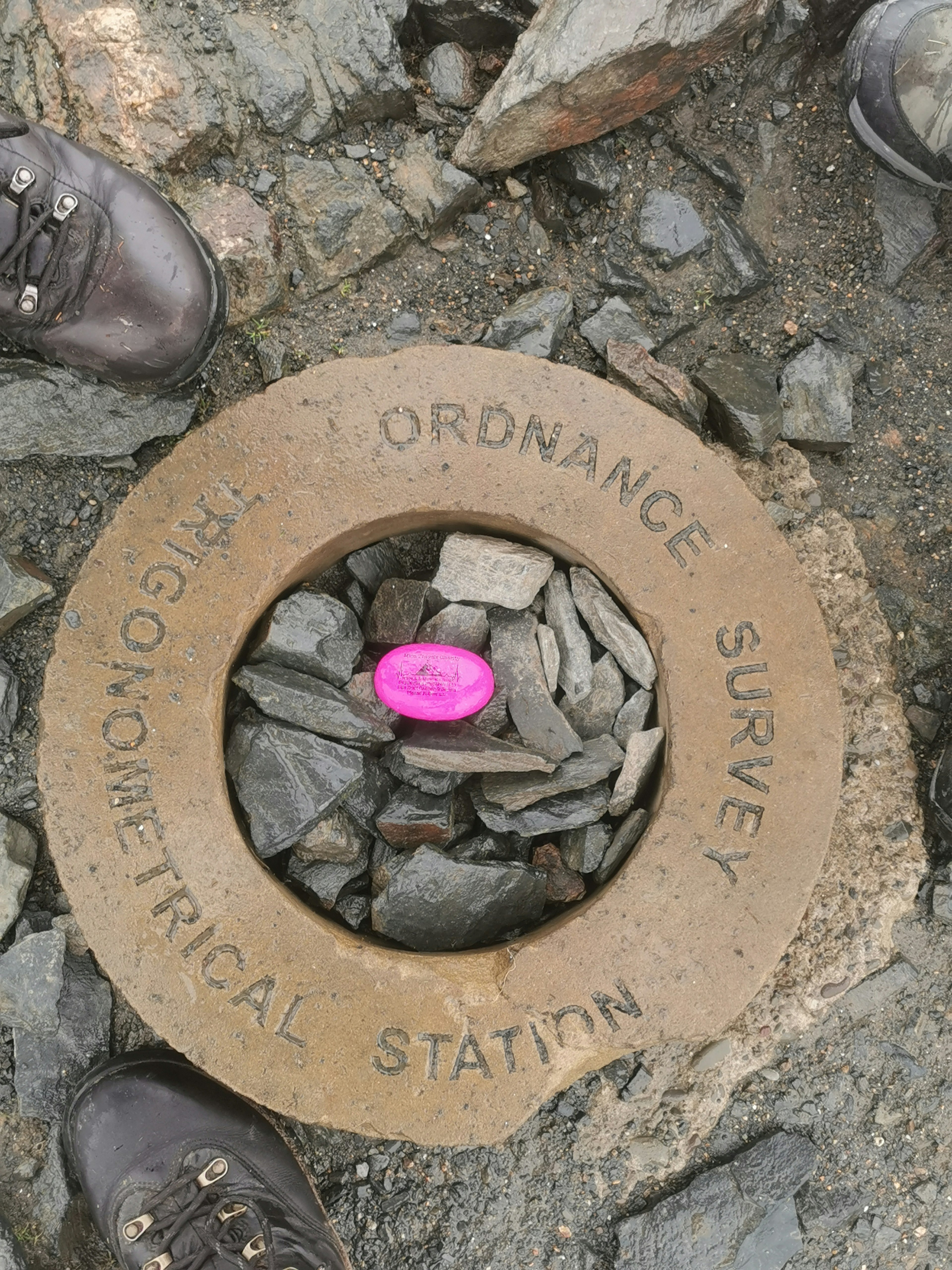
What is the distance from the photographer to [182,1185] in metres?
2.09

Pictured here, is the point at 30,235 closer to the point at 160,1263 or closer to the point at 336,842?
the point at 336,842

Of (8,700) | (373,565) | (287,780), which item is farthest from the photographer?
(8,700)

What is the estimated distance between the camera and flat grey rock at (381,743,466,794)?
1968 mm

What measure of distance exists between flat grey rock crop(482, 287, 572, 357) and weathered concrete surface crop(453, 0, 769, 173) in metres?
0.34

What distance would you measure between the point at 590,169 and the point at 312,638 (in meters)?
1.33

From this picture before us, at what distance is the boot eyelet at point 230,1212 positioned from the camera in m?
2.09

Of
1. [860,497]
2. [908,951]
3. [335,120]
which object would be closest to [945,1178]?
[908,951]

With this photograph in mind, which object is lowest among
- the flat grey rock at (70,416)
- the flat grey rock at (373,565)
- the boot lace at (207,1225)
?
the boot lace at (207,1225)

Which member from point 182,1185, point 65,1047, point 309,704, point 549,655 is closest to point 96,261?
point 309,704

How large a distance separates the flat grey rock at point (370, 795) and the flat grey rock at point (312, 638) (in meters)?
0.19

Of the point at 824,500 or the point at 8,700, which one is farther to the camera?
the point at 824,500

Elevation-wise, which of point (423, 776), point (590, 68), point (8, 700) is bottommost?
point (8, 700)

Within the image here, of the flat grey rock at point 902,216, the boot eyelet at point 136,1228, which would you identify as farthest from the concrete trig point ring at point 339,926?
the flat grey rock at point 902,216

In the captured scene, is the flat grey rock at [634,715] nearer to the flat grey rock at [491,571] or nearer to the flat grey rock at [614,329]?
the flat grey rock at [491,571]
